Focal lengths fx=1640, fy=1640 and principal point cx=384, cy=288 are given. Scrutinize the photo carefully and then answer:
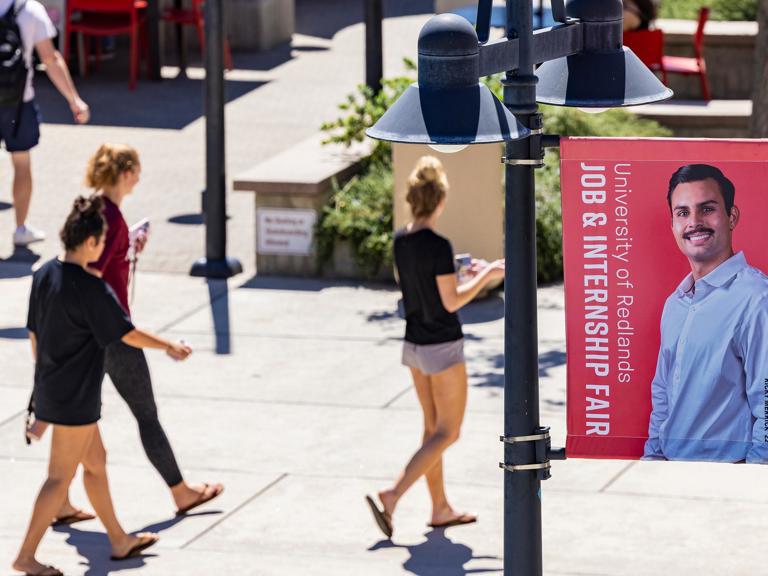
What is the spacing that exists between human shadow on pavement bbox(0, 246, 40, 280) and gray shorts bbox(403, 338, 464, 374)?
5.54 meters

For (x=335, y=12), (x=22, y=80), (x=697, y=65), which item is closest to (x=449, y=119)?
(x=22, y=80)

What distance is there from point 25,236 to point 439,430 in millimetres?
6177

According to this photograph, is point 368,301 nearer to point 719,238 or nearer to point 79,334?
point 79,334

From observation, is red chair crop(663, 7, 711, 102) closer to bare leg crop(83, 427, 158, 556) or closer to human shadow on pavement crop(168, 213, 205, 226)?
human shadow on pavement crop(168, 213, 205, 226)

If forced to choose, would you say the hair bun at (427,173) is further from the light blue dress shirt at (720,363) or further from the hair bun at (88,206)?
the light blue dress shirt at (720,363)

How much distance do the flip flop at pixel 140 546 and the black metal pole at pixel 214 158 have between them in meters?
5.11

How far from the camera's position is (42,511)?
7.20m

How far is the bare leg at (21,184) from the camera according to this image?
501 inches

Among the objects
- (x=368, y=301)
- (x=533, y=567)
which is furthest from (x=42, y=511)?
(x=368, y=301)

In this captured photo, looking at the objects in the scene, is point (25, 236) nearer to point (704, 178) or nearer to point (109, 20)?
point (109, 20)

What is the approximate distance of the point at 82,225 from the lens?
7168mm

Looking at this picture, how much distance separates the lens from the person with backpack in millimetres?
12242

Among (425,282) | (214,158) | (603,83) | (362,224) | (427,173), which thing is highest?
(603,83)

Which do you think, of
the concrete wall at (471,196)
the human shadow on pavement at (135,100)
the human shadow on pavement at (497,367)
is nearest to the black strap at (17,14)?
the concrete wall at (471,196)
